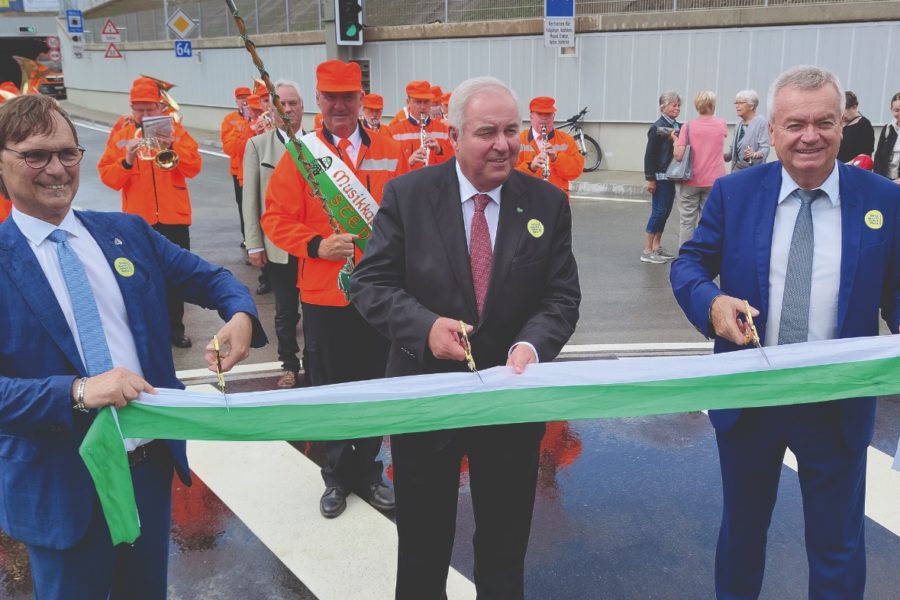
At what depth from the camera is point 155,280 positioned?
2.77m

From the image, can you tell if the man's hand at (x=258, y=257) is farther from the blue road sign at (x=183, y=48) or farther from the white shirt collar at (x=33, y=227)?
the blue road sign at (x=183, y=48)

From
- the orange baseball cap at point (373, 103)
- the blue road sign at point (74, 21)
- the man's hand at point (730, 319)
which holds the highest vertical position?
the blue road sign at point (74, 21)

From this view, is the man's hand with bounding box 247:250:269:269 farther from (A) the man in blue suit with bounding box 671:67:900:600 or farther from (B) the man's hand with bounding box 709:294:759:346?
(B) the man's hand with bounding box 709:294:759:346

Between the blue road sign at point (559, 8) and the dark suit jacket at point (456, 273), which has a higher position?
the blue road sign at point (559, 8)

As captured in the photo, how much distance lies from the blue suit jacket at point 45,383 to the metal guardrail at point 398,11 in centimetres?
1588

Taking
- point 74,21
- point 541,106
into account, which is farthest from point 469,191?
point 74,21

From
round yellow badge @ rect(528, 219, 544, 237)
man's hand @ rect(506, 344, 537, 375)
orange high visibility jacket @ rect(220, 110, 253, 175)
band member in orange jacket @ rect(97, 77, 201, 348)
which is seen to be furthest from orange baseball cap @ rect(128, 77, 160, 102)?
man's hand @ rect(506, 344, 537, 375)

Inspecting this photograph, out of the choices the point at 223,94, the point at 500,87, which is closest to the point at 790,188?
the point at 500,87

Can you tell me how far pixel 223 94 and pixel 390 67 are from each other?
30.6ft

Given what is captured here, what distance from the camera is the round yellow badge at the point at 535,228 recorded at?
3.09 metres

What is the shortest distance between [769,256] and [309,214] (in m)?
2.60

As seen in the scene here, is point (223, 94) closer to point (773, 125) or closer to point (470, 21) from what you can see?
point (470, 21)

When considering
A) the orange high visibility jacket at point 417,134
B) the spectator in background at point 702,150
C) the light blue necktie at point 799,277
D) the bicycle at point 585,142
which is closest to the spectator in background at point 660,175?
the spectator in background at point 702,150

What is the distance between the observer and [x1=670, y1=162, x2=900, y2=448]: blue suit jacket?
2934 millimetres
